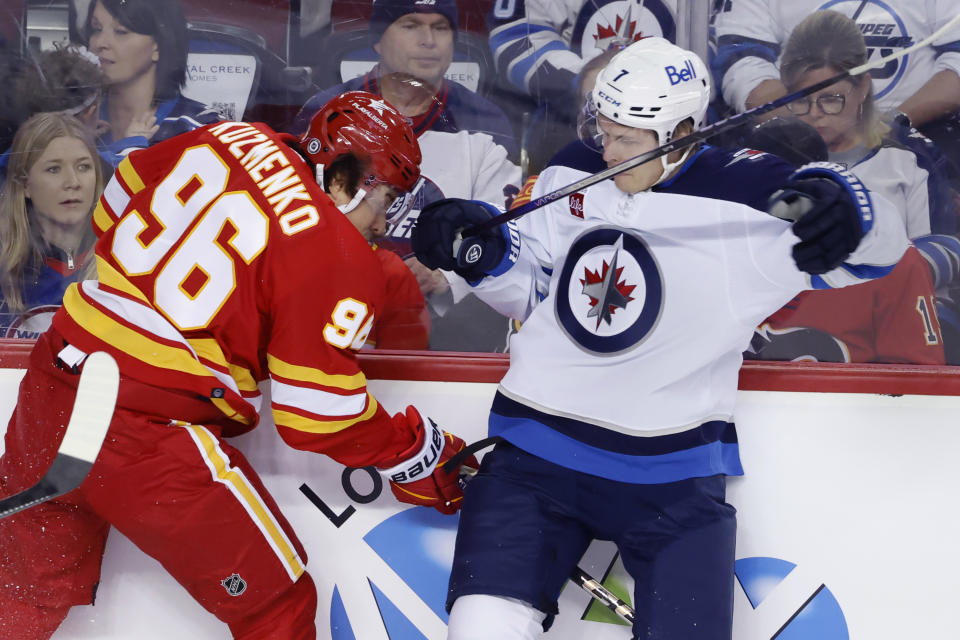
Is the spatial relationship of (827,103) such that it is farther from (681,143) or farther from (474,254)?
(474,254)

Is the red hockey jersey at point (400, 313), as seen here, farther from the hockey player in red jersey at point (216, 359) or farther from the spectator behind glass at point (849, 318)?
the spectator behind glass at point (849, 318)

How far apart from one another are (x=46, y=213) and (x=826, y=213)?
1.80 meters

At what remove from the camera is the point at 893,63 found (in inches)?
90.3

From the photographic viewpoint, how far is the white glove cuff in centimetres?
176

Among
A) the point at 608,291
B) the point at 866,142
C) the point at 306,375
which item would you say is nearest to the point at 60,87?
the point at 306,375

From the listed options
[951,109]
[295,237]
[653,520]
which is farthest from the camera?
[951,109]

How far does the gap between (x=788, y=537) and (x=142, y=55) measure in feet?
6.26

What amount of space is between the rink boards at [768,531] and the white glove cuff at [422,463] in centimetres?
18

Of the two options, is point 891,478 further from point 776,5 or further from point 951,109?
point 776,5

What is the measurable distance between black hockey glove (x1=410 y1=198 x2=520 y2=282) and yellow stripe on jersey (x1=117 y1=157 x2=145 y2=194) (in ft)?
1.76

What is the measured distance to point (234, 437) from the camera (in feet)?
6.43

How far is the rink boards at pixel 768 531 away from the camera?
6.27 feet

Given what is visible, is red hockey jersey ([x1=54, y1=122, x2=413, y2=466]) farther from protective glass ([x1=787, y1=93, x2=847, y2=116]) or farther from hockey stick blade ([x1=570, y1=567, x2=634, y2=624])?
protective glass ([x1=787, y1=93, x2=847, y2=116])

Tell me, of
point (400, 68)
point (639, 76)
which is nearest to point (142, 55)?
point (400, 68)
